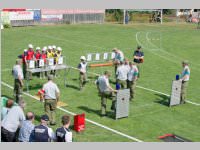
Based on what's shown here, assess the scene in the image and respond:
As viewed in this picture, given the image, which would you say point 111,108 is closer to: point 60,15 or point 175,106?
point 175,106

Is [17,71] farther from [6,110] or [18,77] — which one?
[6,110]

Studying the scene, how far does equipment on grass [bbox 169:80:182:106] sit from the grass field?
26 cm

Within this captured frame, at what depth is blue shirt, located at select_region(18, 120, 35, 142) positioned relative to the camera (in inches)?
422

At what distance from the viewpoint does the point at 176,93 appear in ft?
58.1

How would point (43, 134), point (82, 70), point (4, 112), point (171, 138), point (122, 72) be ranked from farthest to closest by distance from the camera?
point (82, 70) → point (122, 72) → point (171, 138) → point (4, 112) → point (43, 134)

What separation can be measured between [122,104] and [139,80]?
721 cm

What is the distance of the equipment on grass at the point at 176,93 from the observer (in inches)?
691

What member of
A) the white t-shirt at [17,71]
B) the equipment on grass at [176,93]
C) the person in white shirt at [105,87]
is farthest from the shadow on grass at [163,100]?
the white t-shirt at [17,71]

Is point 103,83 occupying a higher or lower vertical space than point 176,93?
higher

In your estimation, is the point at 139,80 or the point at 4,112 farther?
the point at 139,80

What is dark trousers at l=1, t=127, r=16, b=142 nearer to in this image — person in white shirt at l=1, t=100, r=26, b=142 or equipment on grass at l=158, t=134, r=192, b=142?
person in white shirt at l=1, t=100, r=26, b=142

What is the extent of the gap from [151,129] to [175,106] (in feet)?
10.8

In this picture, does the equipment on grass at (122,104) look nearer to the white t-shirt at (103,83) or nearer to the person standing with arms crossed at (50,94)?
the white t-shirt at (103,83)

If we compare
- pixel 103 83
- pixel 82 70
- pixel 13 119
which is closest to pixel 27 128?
pixel 13 119
